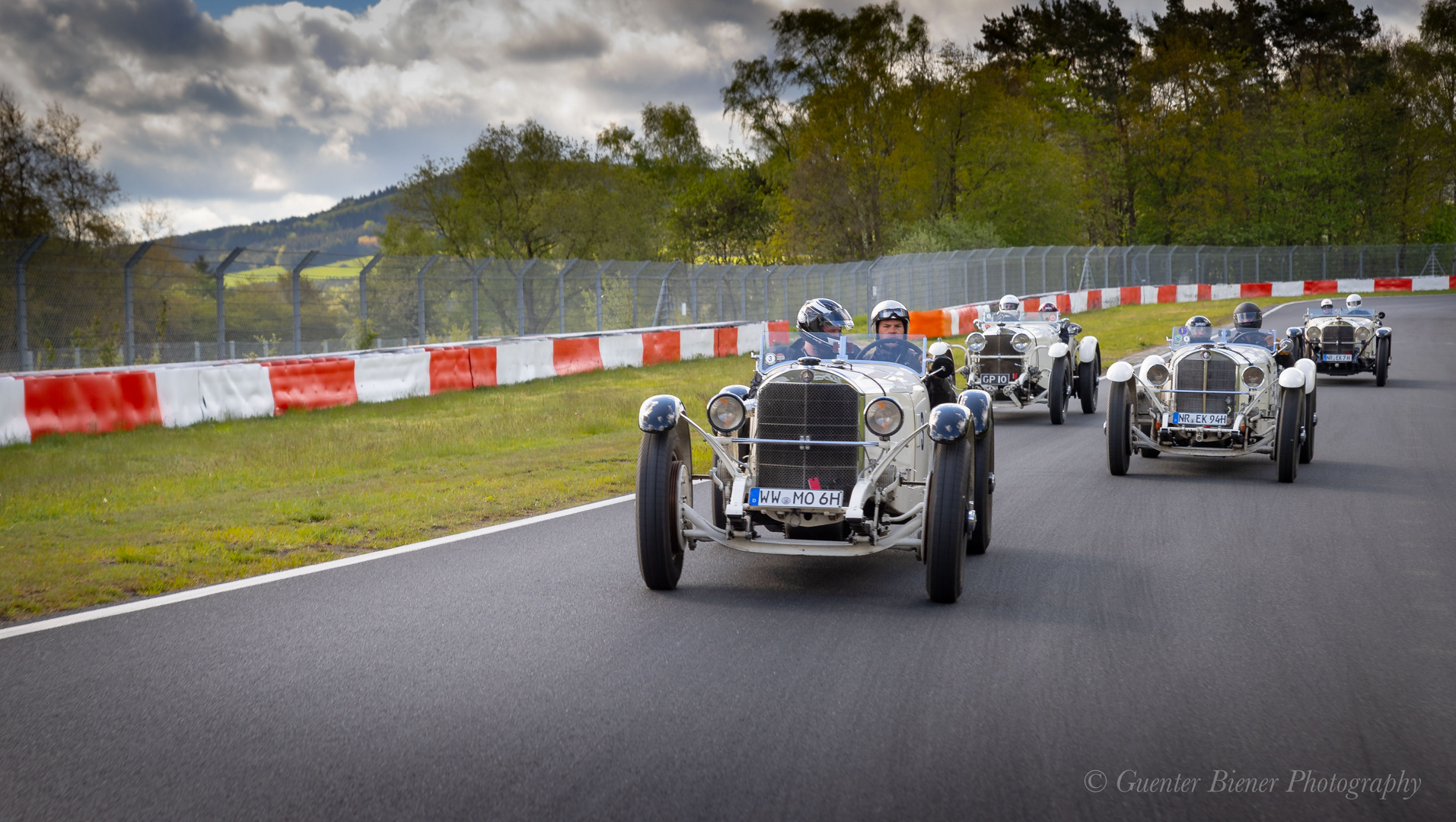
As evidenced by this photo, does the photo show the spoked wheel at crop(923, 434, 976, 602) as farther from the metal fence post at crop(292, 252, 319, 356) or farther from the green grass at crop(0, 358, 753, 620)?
the metal fence post at crop(292, 252, 319, 356)

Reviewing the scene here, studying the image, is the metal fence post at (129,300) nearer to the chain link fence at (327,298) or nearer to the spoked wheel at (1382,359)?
the chain link fence at (327,298)

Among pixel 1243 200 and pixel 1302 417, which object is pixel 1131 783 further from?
pixel 1243 200

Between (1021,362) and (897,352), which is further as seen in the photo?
(1021,362)

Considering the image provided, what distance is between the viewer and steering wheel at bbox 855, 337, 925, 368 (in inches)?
291

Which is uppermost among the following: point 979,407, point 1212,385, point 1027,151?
point 1027,151

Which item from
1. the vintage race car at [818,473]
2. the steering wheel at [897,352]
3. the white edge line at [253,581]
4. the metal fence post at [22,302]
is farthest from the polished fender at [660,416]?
the metal fence post at [22,302]

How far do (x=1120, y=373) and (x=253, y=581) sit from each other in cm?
730

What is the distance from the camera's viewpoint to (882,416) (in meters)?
6.39

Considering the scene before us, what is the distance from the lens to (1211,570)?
671cm

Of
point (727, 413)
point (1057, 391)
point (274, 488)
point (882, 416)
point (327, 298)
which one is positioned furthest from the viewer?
point (327, 298)

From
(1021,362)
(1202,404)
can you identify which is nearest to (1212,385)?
(1202,404)

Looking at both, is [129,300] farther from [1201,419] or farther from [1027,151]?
[1027,151]

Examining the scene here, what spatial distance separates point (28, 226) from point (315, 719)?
100 feet

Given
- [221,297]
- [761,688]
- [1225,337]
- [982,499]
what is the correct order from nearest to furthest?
[761,688]
[982,499]
[1225,337]
[221,297]
